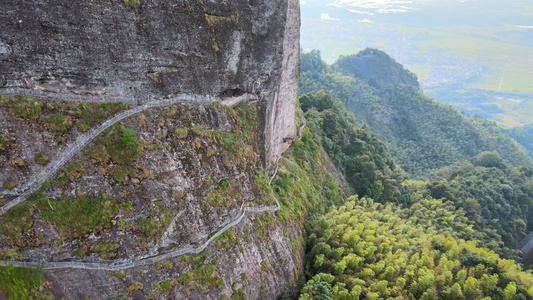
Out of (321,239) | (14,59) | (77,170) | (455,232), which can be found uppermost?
(14,59)

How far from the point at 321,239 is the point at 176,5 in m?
15.7

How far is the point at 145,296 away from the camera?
1247 cm

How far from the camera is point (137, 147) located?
12.7 metres

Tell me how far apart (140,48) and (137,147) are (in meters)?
4.32

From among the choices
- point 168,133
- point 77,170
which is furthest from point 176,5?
point 77,170

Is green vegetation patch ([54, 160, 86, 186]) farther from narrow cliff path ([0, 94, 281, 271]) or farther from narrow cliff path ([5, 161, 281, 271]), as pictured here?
narrow cliff path ([5, 161, 281, 271])

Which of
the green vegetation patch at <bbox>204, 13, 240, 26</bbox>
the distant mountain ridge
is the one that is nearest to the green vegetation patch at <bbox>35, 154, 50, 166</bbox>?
the green vegetation patch at <bbox>204, 13, 240, 26</bbox>

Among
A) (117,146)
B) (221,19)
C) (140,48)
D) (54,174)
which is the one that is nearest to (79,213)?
(54,174)

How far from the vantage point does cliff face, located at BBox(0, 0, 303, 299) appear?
10.9 meters

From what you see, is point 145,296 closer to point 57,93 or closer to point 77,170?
point 77,170

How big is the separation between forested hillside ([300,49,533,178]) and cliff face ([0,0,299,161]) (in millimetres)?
42112

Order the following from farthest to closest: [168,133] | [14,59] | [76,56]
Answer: [168,133] < [76,56] < [14,59]

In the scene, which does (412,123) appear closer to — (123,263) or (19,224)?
(123,263)

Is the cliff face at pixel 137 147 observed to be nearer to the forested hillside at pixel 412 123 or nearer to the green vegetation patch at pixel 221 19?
the green vegetation patch at pixel 221 19
